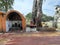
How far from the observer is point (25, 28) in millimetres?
20844

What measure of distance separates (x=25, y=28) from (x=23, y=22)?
2.35 feet

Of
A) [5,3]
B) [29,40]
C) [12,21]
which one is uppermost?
[5,3]

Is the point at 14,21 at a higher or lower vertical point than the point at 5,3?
lower

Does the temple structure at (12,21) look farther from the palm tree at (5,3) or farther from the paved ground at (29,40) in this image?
the palm tree at (5,3)

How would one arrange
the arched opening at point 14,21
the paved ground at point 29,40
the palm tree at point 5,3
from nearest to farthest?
the paved ground at point 29,40 < the arched opening at point 14,21 < the palm tree at point 5,3

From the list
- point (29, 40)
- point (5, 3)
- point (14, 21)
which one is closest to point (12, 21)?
point (14, 21)

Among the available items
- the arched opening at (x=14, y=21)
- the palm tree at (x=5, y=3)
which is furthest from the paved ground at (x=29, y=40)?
the palm tree at (x=5, y=3)

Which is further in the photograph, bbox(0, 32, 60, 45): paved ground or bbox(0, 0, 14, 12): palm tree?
bbox(0, 0, 14, 12): palm tree

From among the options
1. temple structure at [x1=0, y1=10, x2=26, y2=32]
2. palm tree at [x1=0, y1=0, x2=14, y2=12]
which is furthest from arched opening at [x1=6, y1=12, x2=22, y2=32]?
palm tree at [x1=0, y1=0, x2=14, y2=12]

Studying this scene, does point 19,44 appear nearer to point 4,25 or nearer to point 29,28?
point 4,25

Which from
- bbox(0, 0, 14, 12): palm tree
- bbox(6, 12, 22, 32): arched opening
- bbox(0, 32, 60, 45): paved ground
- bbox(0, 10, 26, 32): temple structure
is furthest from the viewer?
bbox(0, 0, 14, 12): palm tree

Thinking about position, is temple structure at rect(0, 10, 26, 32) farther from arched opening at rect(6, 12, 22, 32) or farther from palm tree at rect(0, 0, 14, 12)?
palm tree at rect(0, 0, 14, 12)

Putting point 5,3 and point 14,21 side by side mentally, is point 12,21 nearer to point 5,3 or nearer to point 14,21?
point 14,21

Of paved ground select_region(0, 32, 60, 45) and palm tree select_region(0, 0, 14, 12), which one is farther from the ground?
palm tree select_region(0, 0, 14, 12)
